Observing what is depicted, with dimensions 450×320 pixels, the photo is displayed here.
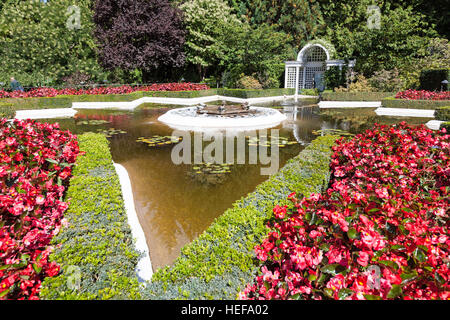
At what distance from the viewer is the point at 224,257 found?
8.03 ft

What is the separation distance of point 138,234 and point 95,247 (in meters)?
1.27

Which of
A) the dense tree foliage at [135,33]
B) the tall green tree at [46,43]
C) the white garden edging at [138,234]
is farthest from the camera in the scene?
the dense tree foliage at [135,33]

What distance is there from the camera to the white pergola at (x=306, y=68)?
101 ft

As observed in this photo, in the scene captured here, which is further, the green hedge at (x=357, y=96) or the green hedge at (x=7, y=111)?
the green hedge at (x=357, y=96)

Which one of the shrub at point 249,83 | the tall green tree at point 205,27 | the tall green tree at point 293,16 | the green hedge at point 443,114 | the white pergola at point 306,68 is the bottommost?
the green hedge at point 443,114

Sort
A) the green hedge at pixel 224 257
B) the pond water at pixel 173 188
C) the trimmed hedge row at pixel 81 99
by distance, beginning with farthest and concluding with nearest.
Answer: the trimmed hedge row at pixel 81 99 → the pond water at pixel 173 188 → the green hedge at pixel 224 257

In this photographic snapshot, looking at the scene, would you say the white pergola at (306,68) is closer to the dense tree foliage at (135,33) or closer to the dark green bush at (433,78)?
the dark green bush at (433,78)

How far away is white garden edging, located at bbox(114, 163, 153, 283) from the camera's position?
300cm

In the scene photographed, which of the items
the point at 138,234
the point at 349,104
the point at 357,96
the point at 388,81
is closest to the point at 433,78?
the point at 388,81

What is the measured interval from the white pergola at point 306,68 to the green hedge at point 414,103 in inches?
556

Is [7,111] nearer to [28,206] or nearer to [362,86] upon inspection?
[28,206]

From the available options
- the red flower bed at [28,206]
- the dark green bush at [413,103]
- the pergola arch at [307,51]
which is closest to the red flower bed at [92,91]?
the pergola arch at [307,51]

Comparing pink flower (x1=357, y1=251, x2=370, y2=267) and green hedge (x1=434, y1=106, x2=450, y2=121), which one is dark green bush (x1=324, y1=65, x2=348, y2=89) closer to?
green hedge (x1=434, y1=106, x2=450, y2=121)
